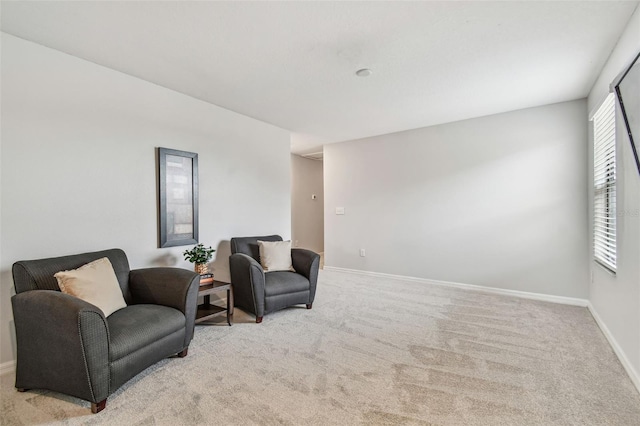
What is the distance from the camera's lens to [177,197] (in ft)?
10.5

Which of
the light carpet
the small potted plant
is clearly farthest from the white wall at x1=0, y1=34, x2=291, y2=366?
the light carpet

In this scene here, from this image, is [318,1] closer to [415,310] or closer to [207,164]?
[207,164]

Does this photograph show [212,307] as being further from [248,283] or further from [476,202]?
[476,202]

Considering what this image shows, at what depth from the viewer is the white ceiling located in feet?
6.35

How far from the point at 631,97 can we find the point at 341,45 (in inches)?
75.0

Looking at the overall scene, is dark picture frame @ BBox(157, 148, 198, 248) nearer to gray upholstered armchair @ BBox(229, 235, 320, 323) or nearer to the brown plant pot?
the brown plant pot

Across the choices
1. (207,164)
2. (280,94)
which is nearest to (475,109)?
(280,94)

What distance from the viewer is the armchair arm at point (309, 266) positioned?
3432 mm

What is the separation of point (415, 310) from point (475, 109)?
105 inches

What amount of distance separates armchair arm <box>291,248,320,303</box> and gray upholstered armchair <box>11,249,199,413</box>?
1460 mm

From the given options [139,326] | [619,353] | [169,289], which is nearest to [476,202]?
[619,353]

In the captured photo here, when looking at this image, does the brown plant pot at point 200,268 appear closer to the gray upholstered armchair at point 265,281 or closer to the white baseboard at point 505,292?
the gray upholstered armchair at point 265,281

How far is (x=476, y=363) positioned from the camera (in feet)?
7.41

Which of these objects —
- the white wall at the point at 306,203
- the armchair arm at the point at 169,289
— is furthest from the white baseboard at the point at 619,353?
the white wall at the point at 306,203
